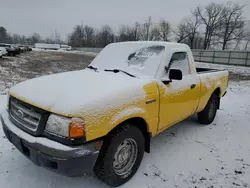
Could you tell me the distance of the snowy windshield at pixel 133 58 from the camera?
3.19m

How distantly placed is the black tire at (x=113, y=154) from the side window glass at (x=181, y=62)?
143 centimetres

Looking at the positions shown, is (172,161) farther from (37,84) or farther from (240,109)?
(240,109)

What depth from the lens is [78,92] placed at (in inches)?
92.3

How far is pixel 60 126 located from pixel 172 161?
2048 millimetres

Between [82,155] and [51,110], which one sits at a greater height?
[51,110]

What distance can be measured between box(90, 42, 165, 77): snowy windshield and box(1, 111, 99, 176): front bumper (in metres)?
1.46

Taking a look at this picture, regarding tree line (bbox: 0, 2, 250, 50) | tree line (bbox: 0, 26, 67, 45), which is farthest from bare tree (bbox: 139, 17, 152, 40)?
tree line (bbox: 0, 26, 67, 45)

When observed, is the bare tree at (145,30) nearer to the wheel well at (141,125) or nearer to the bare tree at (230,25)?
the bare tree at (230,25)

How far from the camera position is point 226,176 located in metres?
3.02

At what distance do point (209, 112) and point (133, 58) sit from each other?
2.63m

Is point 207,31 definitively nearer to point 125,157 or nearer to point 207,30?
point 207,30

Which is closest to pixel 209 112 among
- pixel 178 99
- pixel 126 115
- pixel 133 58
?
pixel 178 99

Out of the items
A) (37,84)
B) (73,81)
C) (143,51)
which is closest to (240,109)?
(143,51)

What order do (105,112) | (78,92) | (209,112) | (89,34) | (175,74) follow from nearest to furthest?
(105,112), (78,92), (175,74), (209,112), (89,34)
